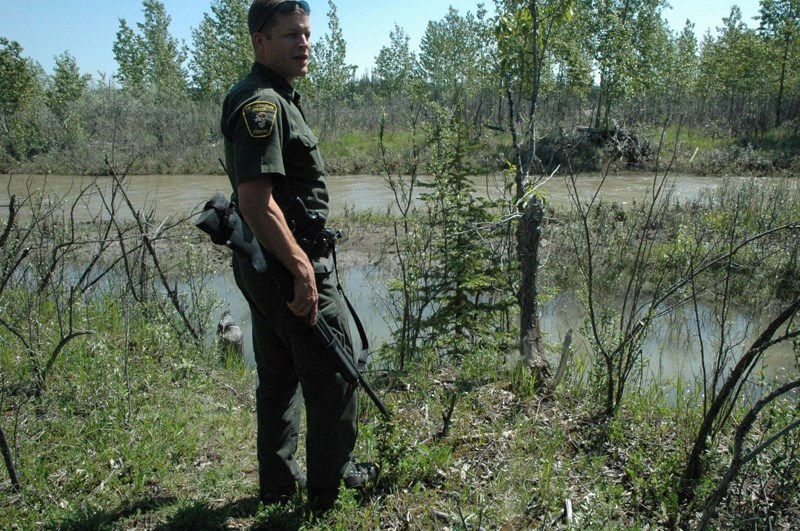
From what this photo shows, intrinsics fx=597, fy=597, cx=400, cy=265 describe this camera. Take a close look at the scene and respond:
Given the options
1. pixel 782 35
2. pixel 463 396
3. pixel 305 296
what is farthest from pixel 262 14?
pixel 782 35

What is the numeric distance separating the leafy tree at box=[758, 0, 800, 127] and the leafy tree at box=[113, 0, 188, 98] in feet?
107

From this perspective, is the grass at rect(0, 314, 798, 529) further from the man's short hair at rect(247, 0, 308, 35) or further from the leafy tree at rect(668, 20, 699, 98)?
the leafy tree at rect(668, 20, 699, 98)

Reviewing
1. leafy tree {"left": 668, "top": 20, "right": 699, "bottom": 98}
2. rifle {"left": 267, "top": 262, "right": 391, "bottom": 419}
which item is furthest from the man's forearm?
leafy tree {"left": 668, "top": 20, "right": 699, "bottom": 98}

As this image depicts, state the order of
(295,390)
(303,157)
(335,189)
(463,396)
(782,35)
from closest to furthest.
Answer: (303,157), (295,390), (463,396), (335,189), (782,35)

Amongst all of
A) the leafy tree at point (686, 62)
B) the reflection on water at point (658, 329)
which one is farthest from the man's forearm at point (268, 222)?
the leafy tree at point (686, 62)

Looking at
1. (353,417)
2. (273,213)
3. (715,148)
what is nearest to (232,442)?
(353,417)

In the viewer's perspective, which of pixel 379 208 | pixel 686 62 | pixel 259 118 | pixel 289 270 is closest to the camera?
pixel 259 118

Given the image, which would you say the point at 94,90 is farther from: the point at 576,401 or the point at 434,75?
the point at 576,401

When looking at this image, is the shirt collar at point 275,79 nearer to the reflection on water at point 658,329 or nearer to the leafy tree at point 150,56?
the reflection on water at point 658,329

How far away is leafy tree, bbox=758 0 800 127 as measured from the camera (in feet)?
84.3

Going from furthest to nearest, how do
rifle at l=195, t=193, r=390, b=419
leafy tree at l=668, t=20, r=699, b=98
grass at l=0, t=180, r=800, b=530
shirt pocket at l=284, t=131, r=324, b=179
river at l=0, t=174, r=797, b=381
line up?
1. leafy tree at l=668, t=20, r=699, b=98
2. river at l=0, t=174, r=797, b=381
3. grass at l=0, t=180, r=800, b=530
4. shirt pocket at l=284, t=131, r=324, b=179
5. rifle at l=195, t=193, r=390, b=419

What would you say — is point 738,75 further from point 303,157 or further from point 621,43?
point 303,157

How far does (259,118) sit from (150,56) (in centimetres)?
4635

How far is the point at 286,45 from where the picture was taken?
8.15 ft
